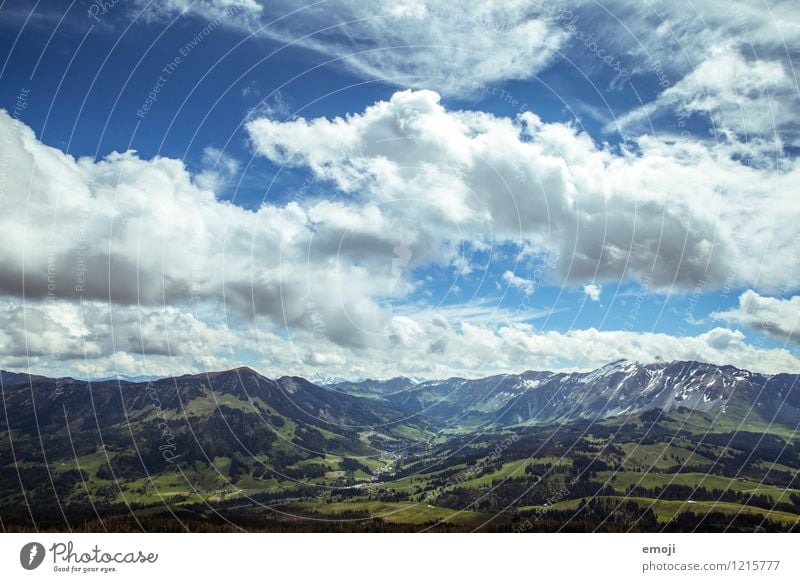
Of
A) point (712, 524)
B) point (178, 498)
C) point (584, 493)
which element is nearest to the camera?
point (712, 524)

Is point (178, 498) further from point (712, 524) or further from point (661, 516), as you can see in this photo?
point (712, 524)

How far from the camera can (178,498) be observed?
184 metres
